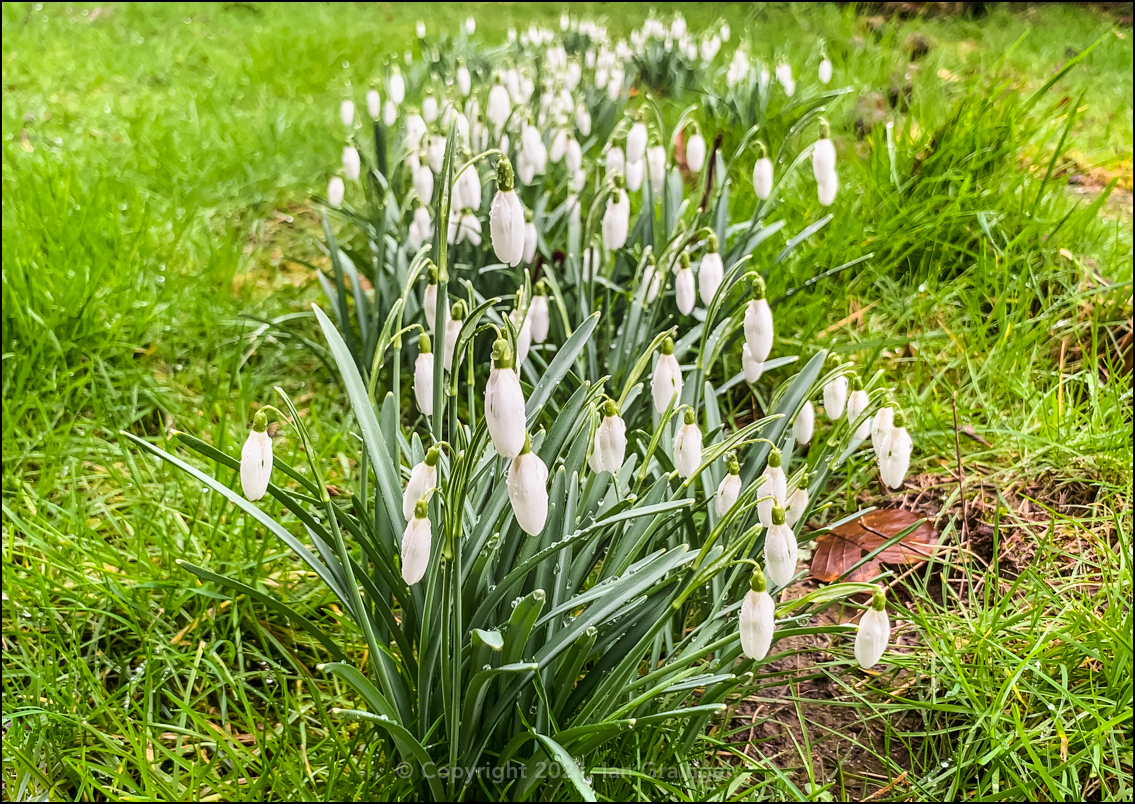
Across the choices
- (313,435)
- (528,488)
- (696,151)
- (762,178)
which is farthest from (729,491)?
(313,435)

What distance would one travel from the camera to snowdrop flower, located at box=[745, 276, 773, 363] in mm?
1367

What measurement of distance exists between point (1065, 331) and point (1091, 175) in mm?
1614

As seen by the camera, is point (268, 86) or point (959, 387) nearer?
point (959, 387)

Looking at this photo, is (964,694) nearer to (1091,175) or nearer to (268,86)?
(1091,175)

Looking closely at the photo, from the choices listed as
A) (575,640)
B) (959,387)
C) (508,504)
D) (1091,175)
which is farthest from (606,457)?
(1091,175)

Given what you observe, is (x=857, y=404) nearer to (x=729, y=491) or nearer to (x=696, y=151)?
(x=729, y=491)

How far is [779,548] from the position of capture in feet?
3.71

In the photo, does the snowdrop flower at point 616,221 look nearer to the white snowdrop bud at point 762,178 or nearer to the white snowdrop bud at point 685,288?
the white snowdrop bud at point 685,288

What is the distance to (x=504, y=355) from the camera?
952mm

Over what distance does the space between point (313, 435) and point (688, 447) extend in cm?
151

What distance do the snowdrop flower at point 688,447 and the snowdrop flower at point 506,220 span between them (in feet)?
1.19

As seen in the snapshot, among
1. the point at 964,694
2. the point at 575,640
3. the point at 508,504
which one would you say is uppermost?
the point at 508,504

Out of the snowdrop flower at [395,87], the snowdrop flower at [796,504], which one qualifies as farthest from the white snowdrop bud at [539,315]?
the snowdrop flower at [395,87]

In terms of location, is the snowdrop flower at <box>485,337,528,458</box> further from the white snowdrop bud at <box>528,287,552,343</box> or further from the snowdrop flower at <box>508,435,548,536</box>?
the white snowdrop bud at <box>528,287,552,343</box>
